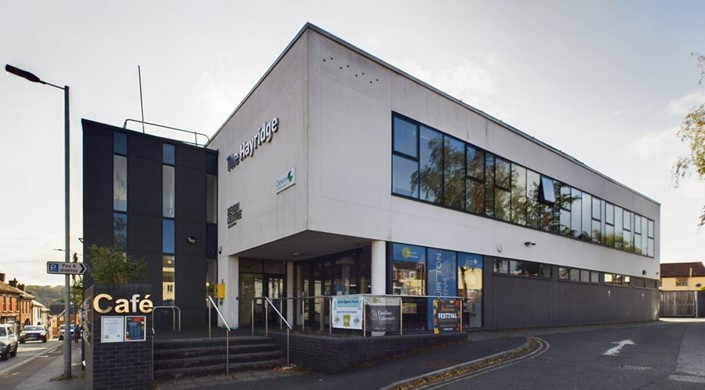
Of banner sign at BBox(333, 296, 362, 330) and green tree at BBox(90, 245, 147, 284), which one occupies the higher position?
green tree at BBox(90, 245, 147, 284)

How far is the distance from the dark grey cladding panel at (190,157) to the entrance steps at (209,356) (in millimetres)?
8991

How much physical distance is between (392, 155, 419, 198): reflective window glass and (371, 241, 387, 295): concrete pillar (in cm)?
167

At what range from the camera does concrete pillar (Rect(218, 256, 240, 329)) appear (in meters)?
18.4

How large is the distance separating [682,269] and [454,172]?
63.6 m

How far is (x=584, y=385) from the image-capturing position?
8984mm

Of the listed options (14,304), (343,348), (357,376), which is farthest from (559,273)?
(14,304)

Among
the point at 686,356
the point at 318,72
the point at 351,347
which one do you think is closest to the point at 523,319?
the point at 686,356

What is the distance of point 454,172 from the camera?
55.4 ft

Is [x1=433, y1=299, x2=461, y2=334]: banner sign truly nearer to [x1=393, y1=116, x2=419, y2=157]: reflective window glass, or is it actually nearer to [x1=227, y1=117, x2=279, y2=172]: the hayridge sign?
[x1=393, y1=116, x2=419, y2=157]: reflective window glass

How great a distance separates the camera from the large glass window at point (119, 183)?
59.6 ft

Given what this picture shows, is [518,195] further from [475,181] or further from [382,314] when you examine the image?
[382,314]

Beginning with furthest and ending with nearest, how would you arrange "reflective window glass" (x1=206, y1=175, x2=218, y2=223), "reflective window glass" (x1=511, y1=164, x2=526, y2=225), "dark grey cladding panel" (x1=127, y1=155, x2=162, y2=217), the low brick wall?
"reflective window glass" (x1=206, y1=175, x2=218, y2=223)
"reflective window glass" (x1=511, y1=164, x2=526, y2=225)
"dark grey cladding panel" (x1=127, y1=155, x2=162, y2=217)
the low brick wall

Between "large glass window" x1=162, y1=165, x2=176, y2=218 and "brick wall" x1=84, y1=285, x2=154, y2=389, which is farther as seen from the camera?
"large glass window" x1=162, y1=165, x2=176, y2=218

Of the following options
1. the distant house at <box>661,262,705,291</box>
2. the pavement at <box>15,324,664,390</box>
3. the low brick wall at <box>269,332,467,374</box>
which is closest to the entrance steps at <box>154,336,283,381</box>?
the pavement at <box>15,324,664,390</box>
